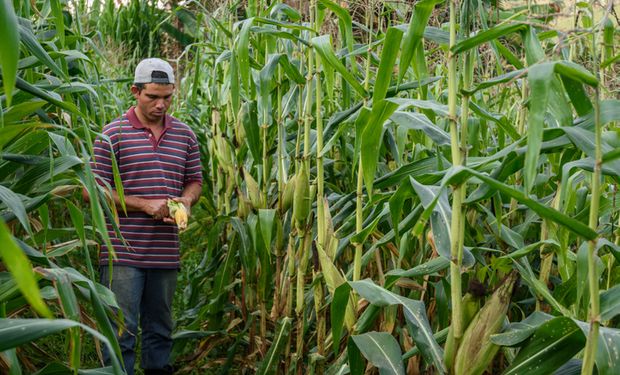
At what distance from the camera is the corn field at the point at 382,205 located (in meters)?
1.84

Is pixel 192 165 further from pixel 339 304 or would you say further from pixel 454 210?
pixel 454 210

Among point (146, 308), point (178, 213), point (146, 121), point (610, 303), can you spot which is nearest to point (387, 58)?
point (610, 303)

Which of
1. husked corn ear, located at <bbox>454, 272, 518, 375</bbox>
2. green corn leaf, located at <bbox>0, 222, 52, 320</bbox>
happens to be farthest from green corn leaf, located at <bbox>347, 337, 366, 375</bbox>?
green corn leaf, located at <bbox>0, 222, 52, 320</bbox>

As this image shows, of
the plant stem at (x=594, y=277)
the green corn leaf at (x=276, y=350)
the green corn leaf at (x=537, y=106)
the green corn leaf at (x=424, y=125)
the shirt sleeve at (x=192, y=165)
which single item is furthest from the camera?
the shirt sleeve at (x=192, y=165)

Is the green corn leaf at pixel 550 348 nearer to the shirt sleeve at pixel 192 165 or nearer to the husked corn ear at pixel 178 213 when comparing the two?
the husked corn ear at pixel 178 213

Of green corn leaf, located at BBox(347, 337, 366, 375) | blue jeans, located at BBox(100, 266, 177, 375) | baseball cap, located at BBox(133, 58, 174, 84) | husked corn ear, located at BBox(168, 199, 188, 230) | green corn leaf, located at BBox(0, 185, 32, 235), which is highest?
baseball cap, located at BBox(133, 58, 174, 84)

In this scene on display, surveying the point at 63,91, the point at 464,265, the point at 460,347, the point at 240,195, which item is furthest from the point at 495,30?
A: the point at 240,195

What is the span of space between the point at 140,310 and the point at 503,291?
8.25ft

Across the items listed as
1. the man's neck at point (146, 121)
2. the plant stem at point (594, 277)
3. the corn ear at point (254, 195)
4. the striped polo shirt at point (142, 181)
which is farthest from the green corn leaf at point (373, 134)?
the man's neck at point (146, 121)

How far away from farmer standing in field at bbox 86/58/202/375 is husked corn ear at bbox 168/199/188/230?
0.03 metres

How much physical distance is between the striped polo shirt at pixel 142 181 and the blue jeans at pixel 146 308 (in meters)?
0.07

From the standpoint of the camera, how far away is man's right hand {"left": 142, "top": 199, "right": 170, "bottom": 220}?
12.6ft

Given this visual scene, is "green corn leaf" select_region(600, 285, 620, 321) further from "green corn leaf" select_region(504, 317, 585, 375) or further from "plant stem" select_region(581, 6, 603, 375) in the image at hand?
"plant stem" select_region(581, 6, 603, 375)

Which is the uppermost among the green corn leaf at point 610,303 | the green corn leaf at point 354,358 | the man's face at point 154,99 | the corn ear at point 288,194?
the man's face at point 154,99
